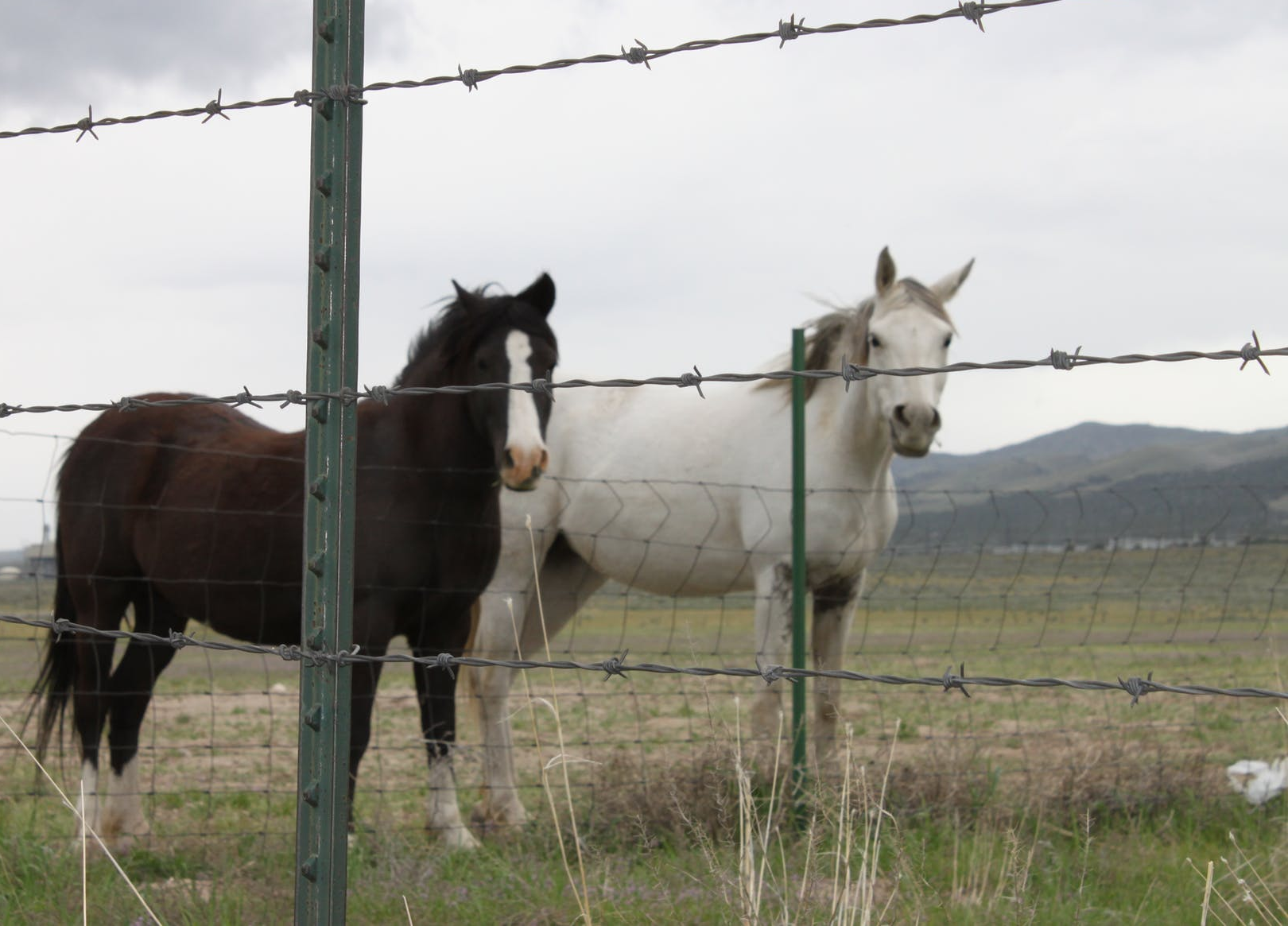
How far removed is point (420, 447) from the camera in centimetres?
508

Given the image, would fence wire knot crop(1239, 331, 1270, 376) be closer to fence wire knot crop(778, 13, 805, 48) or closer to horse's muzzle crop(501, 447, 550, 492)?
fence wire knot crop(778, 13, 805, 48)

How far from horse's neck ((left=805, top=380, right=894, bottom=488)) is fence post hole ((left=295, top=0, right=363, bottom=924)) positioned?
3.65 meters

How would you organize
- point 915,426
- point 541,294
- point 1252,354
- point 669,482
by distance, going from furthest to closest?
point 669,482, point 541,294, point 915,426, point 1252,354

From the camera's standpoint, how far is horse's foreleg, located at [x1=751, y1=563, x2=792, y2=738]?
5.28 metres

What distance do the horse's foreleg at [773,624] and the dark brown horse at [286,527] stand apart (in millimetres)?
1172

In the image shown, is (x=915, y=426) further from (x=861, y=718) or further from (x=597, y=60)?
(x=861, y=718)

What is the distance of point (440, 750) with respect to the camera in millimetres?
5168

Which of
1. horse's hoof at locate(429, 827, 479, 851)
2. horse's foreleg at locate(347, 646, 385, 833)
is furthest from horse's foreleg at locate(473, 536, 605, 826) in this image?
horse's foreleg at locate(347, 646, 385, 833)

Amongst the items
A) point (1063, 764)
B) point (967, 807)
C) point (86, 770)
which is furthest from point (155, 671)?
point (1063, 764)

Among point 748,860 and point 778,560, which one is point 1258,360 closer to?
point 748,860

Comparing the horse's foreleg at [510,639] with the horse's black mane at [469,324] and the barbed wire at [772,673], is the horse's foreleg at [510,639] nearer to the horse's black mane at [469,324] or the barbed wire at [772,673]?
the horse's black mane at [469,324]

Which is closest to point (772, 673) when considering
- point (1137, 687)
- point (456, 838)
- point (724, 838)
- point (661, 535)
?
point (1137, 687)

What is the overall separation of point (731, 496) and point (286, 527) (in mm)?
1983

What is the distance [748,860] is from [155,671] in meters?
3.85
